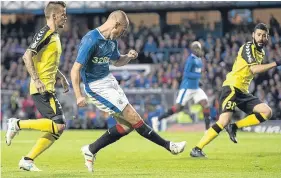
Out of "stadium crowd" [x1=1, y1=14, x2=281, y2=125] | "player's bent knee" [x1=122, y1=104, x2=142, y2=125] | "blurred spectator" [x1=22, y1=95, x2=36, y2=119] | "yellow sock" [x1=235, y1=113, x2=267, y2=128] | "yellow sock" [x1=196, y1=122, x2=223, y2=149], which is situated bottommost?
"blurred spectator" [x1=22, y1=95, x2=36, y2=119]

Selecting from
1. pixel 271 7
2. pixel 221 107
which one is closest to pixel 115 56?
pixel 221 107

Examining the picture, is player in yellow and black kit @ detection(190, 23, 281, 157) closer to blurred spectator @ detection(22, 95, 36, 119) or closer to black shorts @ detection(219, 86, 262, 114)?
black shorts @ detection(219, 86, 262, 114)

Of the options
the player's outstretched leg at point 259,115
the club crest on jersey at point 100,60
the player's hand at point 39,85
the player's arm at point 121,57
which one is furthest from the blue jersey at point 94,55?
the player's outstretched leg at point 259,115

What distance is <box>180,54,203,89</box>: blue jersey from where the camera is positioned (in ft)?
71.9

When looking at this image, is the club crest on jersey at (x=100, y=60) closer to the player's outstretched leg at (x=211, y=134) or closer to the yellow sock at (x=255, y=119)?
the player's outstretched leg at (x=211, y=134)

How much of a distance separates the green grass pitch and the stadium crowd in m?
9.56

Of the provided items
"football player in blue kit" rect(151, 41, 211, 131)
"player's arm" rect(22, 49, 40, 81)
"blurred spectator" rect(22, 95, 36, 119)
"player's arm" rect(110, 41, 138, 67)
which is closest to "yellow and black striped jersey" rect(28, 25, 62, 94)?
"player's arm" rect(22, 49, 40, 81)

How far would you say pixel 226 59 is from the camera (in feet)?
104

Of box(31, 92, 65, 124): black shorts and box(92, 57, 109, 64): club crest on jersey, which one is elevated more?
box(92, 57, 109, 64): club crest on jersey

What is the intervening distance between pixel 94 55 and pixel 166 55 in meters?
23.8

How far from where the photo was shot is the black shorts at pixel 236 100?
14.7 metres

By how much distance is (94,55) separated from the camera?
11328 millimetres

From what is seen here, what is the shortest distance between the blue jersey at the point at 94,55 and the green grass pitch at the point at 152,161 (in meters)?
1.41

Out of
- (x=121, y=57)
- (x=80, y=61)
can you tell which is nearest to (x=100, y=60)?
(x=80, y=61)
